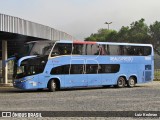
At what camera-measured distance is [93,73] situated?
3056 cm

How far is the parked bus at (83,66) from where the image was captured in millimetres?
27672

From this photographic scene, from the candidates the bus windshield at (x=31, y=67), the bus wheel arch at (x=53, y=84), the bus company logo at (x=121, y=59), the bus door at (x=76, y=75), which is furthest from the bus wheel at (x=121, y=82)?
the bus windshield at (x=31, y=67)

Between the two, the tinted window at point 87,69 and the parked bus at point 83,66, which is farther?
the tinted window at point 87,69

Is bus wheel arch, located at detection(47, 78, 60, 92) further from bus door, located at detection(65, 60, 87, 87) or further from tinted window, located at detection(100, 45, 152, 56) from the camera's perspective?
tinted window, located at detection(100, 45, 152, 56)

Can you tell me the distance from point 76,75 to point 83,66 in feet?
2.62

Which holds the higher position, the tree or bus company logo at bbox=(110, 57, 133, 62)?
the tree

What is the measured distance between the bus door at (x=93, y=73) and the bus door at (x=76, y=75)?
0.38m

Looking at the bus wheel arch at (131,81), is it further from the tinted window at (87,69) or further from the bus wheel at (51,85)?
the bus wheel at (51,85)

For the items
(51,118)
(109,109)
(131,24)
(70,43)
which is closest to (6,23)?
(70,43)

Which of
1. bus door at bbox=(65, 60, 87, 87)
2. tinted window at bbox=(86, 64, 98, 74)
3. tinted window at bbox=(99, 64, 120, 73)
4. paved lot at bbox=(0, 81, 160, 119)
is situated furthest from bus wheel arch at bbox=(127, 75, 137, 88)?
paved lot at bbox=(0, 81, 160, 119)

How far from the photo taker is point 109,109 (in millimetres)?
16125

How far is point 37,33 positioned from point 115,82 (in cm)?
741

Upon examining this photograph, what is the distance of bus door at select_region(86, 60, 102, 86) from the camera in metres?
30.1

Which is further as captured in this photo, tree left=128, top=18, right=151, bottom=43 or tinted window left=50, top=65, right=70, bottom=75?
tree left=128, top=18, right=151, bottom=43
